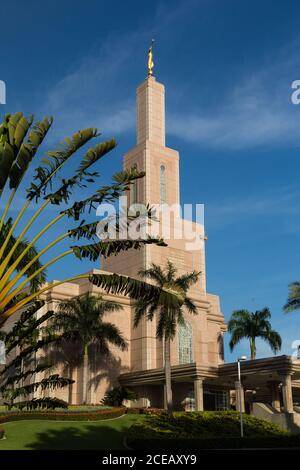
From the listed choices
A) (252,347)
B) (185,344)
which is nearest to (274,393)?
(252,347)

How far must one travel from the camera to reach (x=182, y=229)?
59594 mm

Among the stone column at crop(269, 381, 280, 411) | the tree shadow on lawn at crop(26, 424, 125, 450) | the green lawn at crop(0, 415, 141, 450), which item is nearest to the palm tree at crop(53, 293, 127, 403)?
the green lawn at crop(0, 415, 141, 450)

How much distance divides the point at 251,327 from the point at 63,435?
2720 centimetres

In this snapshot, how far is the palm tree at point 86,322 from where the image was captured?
4572cm

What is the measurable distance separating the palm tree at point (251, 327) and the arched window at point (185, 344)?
4.09 metres

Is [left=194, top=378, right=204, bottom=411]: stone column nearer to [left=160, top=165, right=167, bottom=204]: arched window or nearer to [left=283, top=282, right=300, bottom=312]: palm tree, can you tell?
[left=283, top=282, right=300, bottom=312]: palm tree

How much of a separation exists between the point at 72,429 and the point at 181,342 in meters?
20.6

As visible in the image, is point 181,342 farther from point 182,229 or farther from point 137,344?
point 182,229

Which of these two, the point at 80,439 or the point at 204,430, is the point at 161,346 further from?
the point at 80,439

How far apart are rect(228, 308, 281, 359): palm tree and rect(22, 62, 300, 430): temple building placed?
2.58m

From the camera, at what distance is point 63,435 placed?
109 ft

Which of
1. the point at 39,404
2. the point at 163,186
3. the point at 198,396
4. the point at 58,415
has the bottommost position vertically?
the point at 39,404

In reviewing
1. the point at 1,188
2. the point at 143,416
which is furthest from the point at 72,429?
the point at 1,188

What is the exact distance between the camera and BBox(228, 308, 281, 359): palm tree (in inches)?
2211
